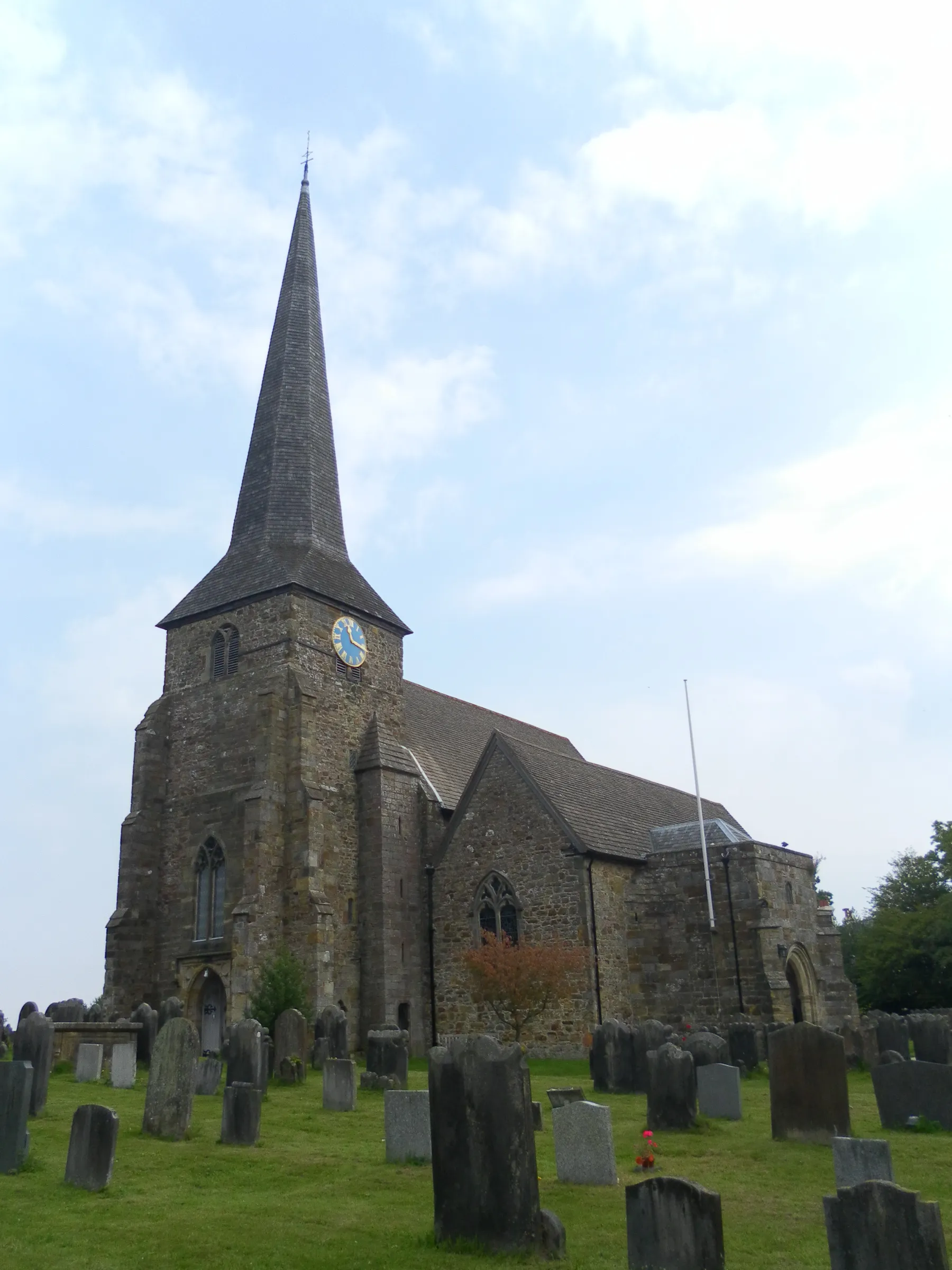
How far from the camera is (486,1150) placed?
318 inches

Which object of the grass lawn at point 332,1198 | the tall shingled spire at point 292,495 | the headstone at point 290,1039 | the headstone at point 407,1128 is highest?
the tall shingled spire at point 292,495

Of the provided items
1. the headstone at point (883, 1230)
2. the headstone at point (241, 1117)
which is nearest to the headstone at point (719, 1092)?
the headstone at point (241, 1117)

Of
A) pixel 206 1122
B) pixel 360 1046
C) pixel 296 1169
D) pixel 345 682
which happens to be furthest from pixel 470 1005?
pixel 296 1169

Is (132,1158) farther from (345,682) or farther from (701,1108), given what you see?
(345,682)

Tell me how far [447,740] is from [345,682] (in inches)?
214

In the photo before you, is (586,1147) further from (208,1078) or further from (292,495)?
(292,495)

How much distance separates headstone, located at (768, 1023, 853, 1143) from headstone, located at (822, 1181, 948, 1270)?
A: 5.92 meters

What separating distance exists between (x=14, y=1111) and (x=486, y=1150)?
5.05 m

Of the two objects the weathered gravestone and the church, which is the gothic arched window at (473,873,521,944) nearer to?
the church

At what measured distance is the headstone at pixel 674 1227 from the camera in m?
6.79

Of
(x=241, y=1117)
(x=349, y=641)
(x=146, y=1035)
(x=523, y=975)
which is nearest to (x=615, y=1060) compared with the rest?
(x=523, y=975)

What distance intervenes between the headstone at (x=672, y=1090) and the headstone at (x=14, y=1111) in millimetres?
6710

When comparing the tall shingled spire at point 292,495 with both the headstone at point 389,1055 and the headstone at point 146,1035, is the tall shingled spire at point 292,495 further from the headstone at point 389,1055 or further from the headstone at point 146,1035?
the headstone at point 389,1055

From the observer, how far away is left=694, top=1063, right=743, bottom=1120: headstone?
44.6ft
